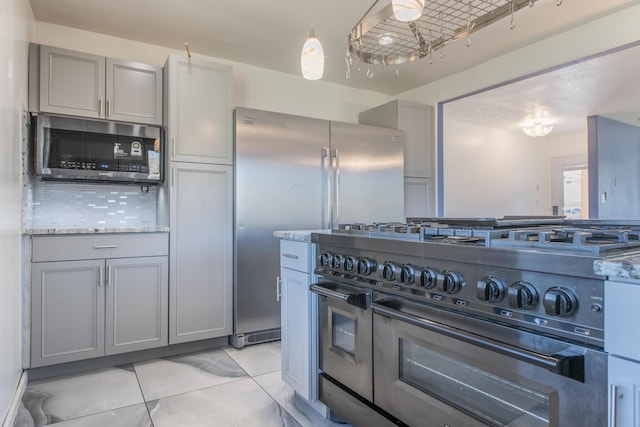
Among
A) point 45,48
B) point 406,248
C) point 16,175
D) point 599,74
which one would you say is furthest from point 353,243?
point 599,74

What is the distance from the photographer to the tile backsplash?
2.75 meters

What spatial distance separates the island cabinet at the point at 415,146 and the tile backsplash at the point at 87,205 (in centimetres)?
232

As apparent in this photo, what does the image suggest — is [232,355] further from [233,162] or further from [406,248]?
[406,248]

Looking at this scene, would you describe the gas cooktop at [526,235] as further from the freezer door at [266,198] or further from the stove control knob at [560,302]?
the freezer door at [266,198]

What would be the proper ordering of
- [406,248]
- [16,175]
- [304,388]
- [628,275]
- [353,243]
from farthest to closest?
[16,175] → [304,388] → [353,243] → [406,248] → [628,275]

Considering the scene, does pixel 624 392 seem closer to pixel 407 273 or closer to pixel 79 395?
pixel 407 273

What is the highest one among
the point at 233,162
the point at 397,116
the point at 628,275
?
the point at 397,116

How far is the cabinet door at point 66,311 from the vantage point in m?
2.29

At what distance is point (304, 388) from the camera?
1.85 metres

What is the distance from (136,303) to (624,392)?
2.58 m

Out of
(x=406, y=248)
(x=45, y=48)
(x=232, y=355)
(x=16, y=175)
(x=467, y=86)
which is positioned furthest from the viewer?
(x=467, y=86)

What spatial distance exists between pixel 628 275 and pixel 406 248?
63 cm

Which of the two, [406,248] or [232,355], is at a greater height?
[406,248]

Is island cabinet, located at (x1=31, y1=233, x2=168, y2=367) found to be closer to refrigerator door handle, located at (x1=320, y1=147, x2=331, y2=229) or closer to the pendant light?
refrigerator door handle, located at (x1=320, y1=147, x2=331, y2=229)
